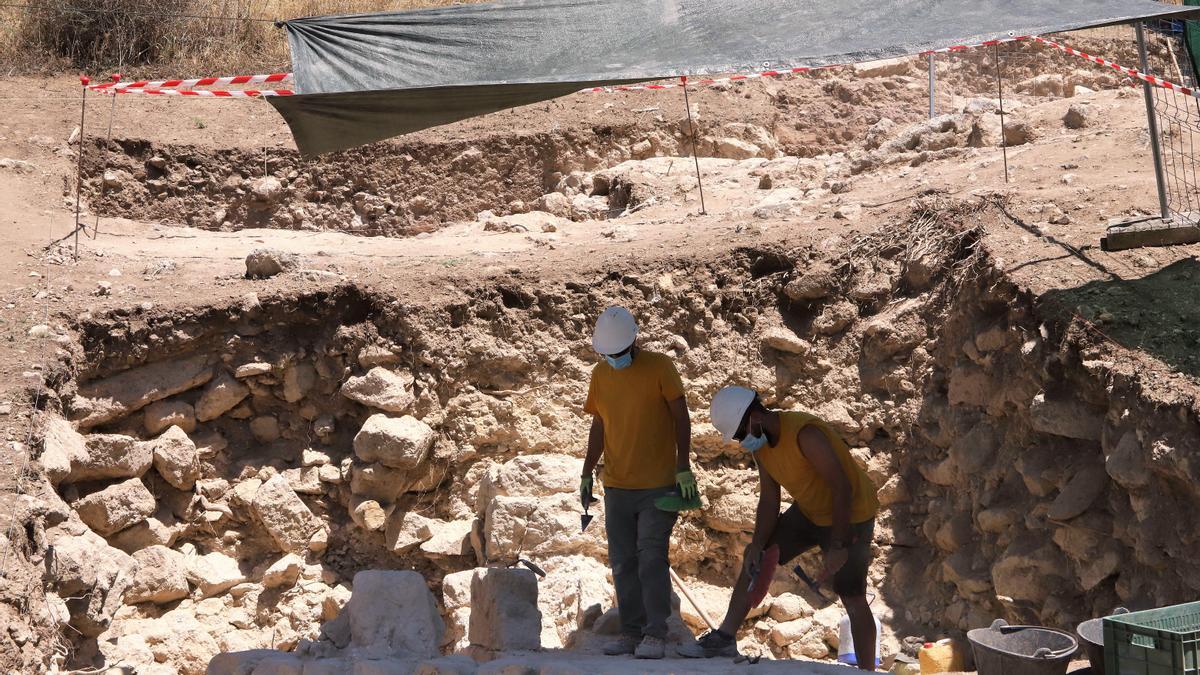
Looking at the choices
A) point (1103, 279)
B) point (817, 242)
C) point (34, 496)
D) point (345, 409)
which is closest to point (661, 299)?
point (817, 242)

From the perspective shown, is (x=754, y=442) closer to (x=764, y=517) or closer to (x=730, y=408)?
(x=730, y=408)

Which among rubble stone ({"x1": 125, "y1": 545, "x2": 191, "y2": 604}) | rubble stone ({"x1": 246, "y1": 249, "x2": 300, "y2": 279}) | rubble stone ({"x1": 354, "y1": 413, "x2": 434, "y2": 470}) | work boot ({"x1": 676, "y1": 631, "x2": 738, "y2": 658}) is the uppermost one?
rubble stone ({"x1": 246, "y1": 249, "x2": 300, "y2": 279})

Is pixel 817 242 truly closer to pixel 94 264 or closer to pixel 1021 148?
pixel 1021 148

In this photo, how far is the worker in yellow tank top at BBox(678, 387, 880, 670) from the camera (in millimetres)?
4766

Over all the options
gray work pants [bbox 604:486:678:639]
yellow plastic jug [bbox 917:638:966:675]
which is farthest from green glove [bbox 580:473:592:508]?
yellow plastic jug [bbox 917:638:966:675]

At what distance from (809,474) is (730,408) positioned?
1.49 ft

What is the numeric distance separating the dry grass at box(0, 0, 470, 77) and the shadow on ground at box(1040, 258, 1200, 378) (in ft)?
31.4

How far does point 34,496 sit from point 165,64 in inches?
308

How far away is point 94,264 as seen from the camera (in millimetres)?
8508

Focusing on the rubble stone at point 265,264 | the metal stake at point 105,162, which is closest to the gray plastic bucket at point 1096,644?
the rubble stone at point 265,264

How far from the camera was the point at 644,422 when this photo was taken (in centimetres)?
521

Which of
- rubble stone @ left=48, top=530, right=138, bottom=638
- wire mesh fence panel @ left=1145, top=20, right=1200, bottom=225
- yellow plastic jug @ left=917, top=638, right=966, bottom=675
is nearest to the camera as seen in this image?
yellow plastic jug @ left=917, top=638, right=966, bottom=675

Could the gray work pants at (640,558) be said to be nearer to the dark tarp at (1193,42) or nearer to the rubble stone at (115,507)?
the rubble stone at (115,507)

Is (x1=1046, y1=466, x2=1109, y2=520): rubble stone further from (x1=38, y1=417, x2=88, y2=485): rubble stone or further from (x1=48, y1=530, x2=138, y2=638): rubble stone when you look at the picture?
(x1=38, y1=417, x2=88, y2=485): rubble stone
